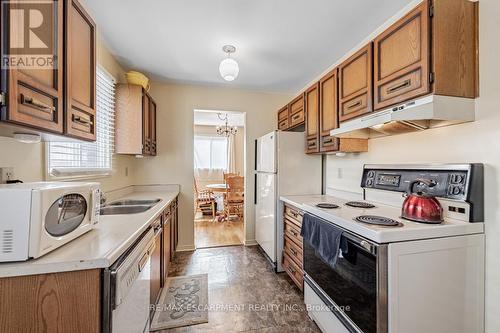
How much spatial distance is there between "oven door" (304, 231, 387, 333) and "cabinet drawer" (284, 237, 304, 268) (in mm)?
450

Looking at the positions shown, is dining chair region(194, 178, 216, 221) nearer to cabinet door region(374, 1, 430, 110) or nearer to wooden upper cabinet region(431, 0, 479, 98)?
cabinet door region(374, 1, 430, 110)

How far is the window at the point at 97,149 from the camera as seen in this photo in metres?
1.58

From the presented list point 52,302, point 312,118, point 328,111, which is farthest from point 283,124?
point 52,302

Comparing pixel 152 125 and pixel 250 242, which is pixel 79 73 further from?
pixel 250 242

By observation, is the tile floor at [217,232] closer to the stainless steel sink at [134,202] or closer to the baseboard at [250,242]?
the baseboard at [250,242]

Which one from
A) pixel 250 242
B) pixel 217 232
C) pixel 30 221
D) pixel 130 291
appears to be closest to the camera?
pixel 30 221

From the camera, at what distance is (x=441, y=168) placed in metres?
1.36

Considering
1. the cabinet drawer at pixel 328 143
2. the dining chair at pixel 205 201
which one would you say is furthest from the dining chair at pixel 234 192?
the cabinet drawer at pixel 328 143

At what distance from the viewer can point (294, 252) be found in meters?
2.27

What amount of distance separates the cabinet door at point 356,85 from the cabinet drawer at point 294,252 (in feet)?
4.34

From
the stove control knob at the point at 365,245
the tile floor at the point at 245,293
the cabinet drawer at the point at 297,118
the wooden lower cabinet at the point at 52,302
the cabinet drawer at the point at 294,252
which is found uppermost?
the cabinet drawer at the point at 297,118

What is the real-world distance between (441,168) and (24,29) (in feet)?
7.18

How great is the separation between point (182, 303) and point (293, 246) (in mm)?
1203

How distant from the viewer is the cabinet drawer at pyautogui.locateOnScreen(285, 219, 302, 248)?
217cm
